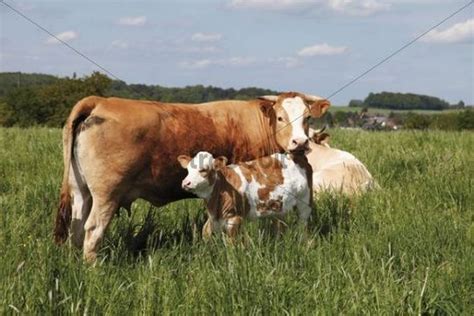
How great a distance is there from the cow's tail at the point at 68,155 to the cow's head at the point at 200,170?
3.07 feet

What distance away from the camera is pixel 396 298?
401cm

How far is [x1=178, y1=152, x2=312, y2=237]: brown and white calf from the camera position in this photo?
562 cm

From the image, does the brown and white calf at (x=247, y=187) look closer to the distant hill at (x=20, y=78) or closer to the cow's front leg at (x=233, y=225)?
the cow's front leg at (x=233, y=225)

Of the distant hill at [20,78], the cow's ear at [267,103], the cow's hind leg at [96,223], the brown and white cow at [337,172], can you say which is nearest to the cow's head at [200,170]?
the cow's hind leg at [96,223]

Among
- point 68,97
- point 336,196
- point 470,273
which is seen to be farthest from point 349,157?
point 68,97

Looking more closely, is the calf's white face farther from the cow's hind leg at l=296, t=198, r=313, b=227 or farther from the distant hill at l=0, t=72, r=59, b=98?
the distant hill at l=0, t=72, r=59, b=98

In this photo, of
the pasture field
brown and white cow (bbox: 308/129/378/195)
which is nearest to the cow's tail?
the pasture field

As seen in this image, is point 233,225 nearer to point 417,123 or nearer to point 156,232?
point 156,232

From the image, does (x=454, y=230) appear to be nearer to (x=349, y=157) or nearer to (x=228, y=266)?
(x=228, y=266)

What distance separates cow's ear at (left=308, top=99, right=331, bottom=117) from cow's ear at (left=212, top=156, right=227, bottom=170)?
3.40 feet

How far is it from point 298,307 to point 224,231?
2.05m

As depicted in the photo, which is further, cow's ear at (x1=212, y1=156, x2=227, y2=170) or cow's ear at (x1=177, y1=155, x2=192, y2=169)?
cow's ear at (x1=212, y1=156, x2=227, y2=170)

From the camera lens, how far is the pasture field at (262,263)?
154 inches

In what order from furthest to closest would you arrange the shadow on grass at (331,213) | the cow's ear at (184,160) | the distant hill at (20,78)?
1. the distant hill at (20,78)
2. the shadow on grass at (331,213)
3. the cow's ear at (184,160)
